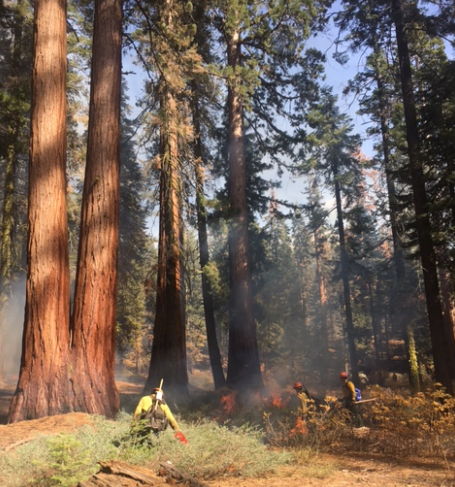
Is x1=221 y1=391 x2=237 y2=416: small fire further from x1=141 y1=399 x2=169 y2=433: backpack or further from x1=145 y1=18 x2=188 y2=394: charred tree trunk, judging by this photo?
→ x1=141 y1=399 x2=169 y2=433: backpack

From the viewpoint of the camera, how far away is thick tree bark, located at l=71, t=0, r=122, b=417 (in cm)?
747

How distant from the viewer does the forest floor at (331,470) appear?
5.54m

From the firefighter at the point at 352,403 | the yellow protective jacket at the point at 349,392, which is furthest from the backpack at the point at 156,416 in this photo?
the yellow protective jacket at the point at 349,392

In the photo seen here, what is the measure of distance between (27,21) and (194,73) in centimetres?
732

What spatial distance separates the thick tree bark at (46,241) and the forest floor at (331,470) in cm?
57

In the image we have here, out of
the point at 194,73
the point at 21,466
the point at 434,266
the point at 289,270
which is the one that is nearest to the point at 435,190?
the point at 434,266

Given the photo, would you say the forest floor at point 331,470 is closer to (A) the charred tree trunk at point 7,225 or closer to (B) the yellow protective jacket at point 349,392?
(B) the yellow protective jacket at point 349,392

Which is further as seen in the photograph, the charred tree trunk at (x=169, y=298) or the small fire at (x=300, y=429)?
the charred tree trunk at (x=169, y=298)

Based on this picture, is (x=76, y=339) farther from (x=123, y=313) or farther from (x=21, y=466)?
(x=123, y=313)

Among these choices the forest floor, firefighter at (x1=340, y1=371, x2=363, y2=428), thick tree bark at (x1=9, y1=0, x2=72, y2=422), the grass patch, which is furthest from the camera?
firefighter at (x1=340, y1=371, x2=363, y2=428)

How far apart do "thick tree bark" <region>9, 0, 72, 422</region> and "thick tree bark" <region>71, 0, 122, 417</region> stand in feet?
0.90

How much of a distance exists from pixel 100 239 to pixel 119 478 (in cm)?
465

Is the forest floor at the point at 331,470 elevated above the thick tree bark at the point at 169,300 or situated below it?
below

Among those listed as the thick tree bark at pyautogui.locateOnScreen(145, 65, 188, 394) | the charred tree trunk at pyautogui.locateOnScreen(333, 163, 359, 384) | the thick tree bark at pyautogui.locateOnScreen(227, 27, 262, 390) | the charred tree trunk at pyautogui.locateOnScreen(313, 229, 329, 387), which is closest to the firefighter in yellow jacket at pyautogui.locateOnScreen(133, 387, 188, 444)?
the thick tree bark at pyautogui.locateOnScreen(145, 65, 188, 394)
